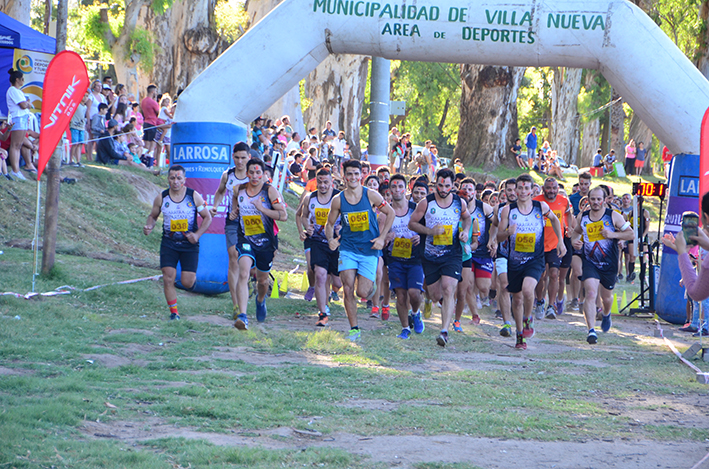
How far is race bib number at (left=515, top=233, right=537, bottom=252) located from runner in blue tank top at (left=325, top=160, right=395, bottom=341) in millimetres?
1554

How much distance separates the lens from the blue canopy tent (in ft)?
54.4

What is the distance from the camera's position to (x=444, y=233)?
9484 millimetres

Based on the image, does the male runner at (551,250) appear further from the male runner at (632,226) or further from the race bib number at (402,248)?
the male runner at (632,226)

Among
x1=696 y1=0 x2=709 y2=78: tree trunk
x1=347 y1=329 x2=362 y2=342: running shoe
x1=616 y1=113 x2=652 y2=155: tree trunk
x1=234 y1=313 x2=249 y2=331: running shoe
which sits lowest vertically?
x1=347 y1=329 x2=362 y2=342: running shoe

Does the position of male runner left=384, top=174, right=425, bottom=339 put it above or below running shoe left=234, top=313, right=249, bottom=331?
above

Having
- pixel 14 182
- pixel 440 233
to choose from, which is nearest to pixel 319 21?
pixel 440 233

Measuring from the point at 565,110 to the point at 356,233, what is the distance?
114 feet

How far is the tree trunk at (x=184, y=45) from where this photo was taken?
27.1 m

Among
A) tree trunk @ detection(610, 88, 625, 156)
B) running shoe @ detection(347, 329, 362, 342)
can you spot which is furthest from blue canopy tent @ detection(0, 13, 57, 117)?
tree trunk @ detection(610, 88, 625, 156)

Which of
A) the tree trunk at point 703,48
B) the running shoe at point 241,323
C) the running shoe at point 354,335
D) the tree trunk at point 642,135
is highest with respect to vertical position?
the tree trunk at point 703,48

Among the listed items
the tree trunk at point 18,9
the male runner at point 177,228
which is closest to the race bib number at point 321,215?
the male runner at point 177,228

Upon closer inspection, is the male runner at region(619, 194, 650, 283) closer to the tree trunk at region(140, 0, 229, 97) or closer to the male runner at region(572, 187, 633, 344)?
the male runner at region(572, 187, 633, 344)

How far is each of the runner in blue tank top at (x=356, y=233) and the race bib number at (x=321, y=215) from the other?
1163 millimetres

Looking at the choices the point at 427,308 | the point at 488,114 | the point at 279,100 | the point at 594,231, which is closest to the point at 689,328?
the point at 594,231
